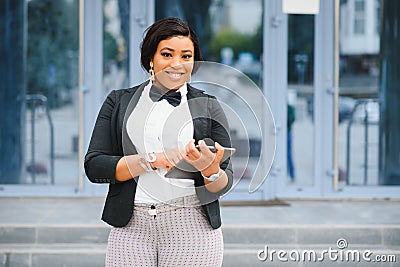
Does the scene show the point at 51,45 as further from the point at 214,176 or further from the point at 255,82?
the point at 214,176

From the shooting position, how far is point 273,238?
17.8ft

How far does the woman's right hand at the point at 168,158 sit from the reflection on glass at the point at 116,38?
4.36 m

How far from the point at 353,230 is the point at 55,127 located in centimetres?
272

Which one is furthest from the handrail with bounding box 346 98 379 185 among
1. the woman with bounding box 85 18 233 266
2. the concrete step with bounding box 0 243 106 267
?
→ the woman with bounding box 85 18 233 266

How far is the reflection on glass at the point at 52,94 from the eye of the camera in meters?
6.45

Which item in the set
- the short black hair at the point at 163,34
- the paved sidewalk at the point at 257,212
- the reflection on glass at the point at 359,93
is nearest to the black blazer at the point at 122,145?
the short black hair at the point at 163,34

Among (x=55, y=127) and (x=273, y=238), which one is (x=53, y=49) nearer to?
(x=55, y=127)

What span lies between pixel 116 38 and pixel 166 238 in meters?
4.32

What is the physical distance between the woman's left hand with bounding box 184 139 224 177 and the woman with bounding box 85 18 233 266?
110mm

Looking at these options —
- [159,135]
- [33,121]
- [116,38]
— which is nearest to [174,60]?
[159,135]

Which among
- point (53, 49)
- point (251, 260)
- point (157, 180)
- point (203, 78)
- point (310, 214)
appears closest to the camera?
point (157, 180)

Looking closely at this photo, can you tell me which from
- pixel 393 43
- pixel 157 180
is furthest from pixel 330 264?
pixel 157 180

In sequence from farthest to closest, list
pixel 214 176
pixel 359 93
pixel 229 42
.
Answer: pixel 229 42 < pixel 359 93 < pixel 214 176

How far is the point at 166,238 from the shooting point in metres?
2.35
